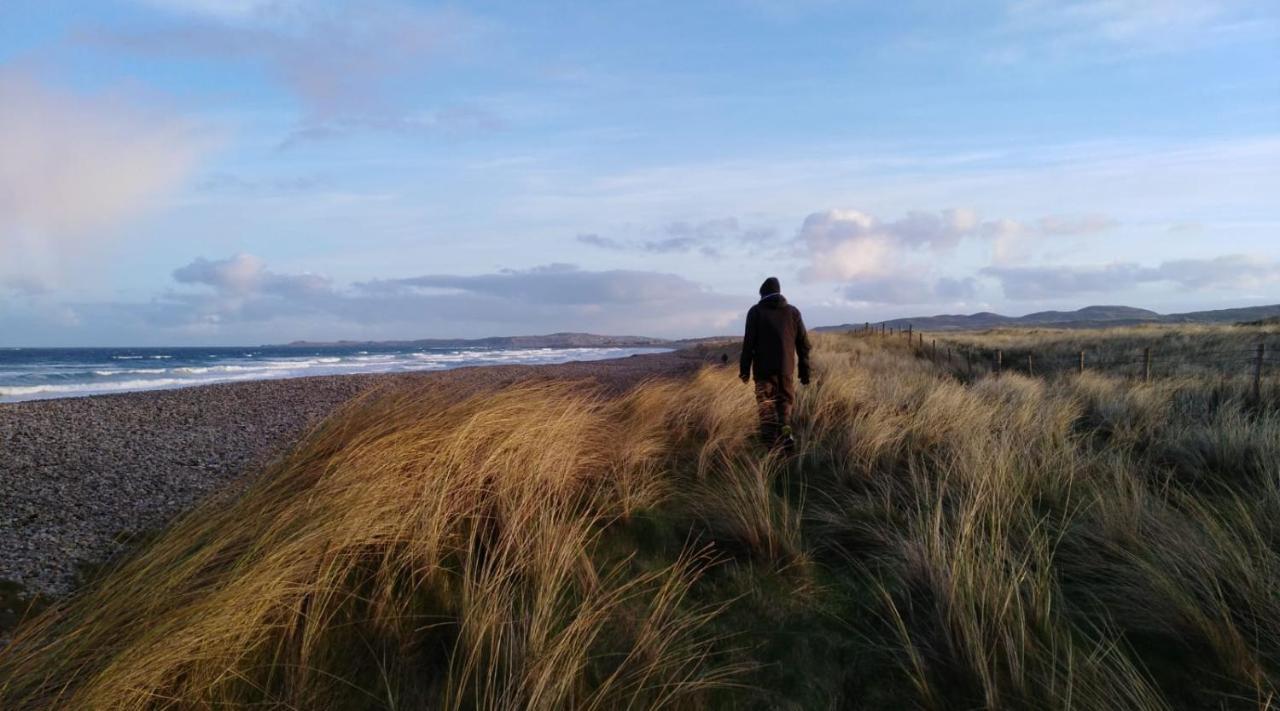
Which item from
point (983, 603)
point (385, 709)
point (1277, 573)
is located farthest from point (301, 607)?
point (1277, 573)

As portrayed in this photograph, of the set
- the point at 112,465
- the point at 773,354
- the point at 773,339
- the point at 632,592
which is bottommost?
the point at 632,592

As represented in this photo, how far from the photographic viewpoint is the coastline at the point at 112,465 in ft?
12.6

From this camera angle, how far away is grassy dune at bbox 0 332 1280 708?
246cm

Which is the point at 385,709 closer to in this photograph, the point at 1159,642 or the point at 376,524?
the point at 376,524

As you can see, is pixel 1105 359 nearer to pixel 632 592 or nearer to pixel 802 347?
pixel 802 347

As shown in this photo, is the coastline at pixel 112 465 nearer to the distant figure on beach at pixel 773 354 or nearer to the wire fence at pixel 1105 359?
the distant figure on beach at pixel 773 354

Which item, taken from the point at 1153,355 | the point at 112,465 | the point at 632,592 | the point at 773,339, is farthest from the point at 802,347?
the point at 1153,355

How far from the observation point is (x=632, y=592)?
352cm

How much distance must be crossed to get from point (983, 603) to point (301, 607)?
2865mm

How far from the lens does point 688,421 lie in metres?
7.59

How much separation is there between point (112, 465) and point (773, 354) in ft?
20.7

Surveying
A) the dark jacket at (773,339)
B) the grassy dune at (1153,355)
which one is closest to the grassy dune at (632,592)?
the dark jacket at (773,339)

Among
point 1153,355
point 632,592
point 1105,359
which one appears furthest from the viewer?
point 1153,355

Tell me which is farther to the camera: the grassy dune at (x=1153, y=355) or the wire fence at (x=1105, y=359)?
the grassy dune at (x=1153, y=355)
